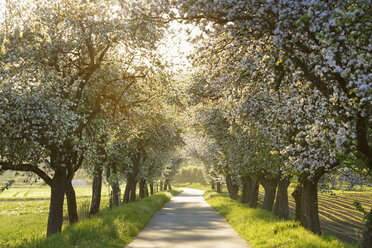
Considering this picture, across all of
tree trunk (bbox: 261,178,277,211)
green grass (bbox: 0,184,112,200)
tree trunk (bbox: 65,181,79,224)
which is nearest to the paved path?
tree trunk (bbox: 65,181,79,224)

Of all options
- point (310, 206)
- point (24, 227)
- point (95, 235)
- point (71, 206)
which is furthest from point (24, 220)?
point (310, 206)

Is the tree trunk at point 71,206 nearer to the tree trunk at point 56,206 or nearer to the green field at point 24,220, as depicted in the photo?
the green field at point 24,220

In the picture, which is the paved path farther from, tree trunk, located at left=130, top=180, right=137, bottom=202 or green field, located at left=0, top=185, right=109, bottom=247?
tree trunk, located at left=130, top=180, right=137, bottom=202

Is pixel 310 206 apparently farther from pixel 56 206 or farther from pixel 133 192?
pixel 133 192

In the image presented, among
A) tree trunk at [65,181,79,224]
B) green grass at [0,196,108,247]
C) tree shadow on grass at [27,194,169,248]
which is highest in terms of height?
tree trunk at [65,181,79,224]

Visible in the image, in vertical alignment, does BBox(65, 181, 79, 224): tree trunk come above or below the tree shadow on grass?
above

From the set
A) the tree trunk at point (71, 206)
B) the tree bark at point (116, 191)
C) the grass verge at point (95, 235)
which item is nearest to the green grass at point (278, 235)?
the grass verge at point (95, 235)

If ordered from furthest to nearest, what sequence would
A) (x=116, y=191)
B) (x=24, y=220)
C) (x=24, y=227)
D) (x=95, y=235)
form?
(x=24, y=220)
(x=116, y=191)
(x=24, y=227)
(x=95, y=235)

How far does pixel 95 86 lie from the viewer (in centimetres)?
1666

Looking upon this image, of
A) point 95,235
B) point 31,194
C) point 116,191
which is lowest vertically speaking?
point 95,235

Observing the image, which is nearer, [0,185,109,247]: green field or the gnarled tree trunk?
[0,185,109,247]: green field

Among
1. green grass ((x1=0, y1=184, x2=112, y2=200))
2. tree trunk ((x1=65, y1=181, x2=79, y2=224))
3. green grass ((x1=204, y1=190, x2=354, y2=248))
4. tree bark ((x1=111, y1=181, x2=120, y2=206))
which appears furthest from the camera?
green grass ((x1=0, y1=184, x2=112, y2=200))

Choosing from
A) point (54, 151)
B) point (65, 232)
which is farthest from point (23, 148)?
point (65, 232)

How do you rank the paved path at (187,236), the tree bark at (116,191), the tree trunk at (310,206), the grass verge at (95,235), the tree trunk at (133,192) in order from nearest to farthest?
the grass verge at (95,235) → the paved path at (187,236) → the tree trunk at (310,206) → the tree bark at (116,191) → the tree trunk at (133,192)
